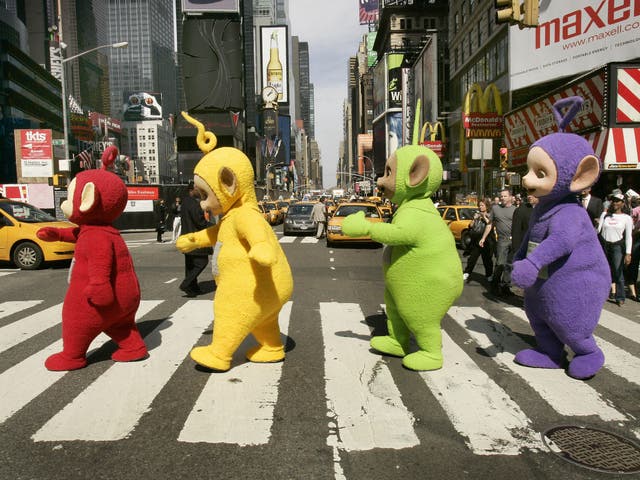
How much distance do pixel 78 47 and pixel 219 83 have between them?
92401 mm

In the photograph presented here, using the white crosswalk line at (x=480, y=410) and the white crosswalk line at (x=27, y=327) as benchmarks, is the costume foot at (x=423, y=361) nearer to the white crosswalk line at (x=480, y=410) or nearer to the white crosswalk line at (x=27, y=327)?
the white crosswalk line at (x=480, y=410)

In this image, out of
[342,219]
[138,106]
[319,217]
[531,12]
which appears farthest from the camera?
[138,106]

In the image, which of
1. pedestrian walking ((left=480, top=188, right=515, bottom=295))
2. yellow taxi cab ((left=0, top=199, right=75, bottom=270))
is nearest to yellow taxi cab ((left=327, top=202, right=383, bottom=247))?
pedestrian walking ((left=480, top=188, right=515, bottom=295))

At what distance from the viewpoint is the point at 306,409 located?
12.6 feet

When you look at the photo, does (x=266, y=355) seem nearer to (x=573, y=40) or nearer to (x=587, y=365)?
(x=587, y=365)

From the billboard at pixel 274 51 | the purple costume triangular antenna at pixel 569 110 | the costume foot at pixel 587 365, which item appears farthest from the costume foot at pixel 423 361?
the billboard at pixel 274 51

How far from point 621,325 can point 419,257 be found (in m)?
3.76

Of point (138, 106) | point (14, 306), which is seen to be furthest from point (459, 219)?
point (138, 106)

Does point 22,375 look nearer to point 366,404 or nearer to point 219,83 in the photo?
point 366,404

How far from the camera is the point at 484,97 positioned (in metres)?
26.9

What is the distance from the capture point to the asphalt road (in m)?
3.06

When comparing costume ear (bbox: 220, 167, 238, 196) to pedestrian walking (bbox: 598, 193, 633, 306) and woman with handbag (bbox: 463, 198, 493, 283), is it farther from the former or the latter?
pedestrian walking (bbox: 598, 193, 633, 306)

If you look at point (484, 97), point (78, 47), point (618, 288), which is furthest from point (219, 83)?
point (78, 47)

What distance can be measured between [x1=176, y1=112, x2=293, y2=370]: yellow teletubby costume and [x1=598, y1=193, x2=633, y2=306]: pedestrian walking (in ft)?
19.3
